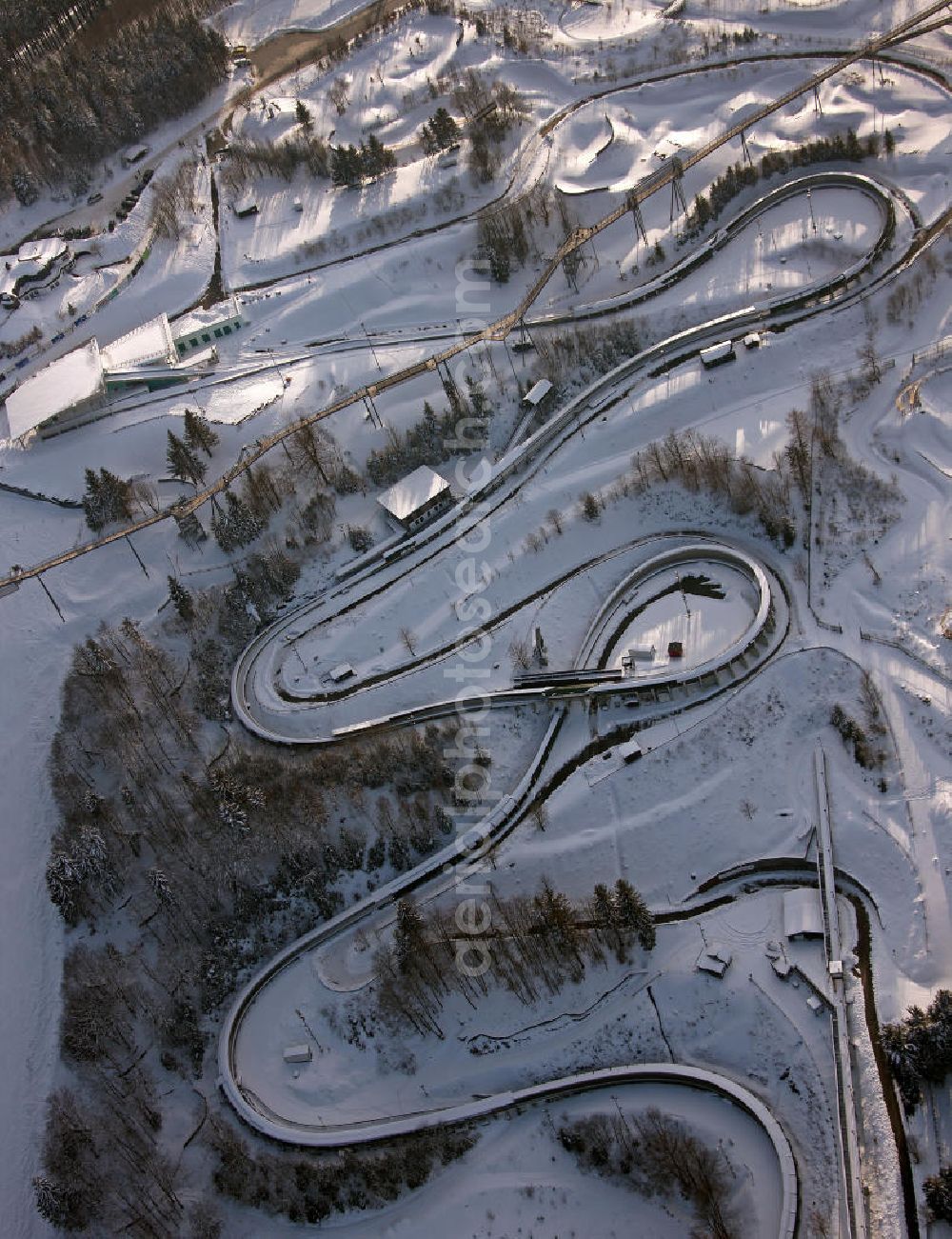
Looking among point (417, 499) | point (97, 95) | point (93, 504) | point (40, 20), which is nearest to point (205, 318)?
point (93, 504)

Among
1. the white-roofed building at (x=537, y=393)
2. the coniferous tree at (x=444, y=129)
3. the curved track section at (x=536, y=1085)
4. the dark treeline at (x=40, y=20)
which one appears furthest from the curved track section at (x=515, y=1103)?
the dark treeline at (x=40, y=20)

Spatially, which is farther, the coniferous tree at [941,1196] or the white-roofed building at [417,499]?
the white-roofed building at [417,499]

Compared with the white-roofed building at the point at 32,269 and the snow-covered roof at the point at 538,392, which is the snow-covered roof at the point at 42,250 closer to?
the white-roofed building at the point at 32,269

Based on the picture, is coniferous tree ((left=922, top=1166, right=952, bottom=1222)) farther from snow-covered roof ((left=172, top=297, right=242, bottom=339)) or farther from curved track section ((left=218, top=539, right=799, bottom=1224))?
snow-covered roof ((left=172, top=297, right=242, bottom=339))

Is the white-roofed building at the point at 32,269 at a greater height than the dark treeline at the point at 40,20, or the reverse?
the dark treeline at the point at 40,20

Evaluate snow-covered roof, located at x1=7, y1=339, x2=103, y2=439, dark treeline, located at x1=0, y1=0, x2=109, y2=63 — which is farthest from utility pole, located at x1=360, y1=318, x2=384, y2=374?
dark treeline, located at x1=0, y1=0, x2=109, y2=63

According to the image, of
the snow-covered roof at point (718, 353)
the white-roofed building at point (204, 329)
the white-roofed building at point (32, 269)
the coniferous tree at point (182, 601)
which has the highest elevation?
the white-roofed building at point (32, 269)

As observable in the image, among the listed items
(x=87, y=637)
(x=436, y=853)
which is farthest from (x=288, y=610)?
(x=436, y=853)

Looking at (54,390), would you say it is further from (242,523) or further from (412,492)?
(412,492)
